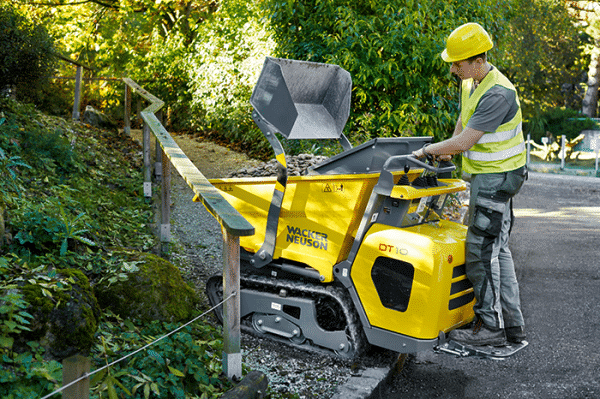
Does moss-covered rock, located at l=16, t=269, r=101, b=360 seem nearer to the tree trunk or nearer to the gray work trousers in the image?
the gray work trousers

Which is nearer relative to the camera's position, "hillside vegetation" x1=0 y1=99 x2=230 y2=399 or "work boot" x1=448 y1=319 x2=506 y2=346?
"hillside vegetation" x1=0 y1=99 x2=230 y2=399

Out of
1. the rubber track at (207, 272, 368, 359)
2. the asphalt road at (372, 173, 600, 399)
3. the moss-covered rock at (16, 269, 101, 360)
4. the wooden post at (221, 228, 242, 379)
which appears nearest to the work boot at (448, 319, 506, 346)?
the asphalt road at (372, 173, 600, 399)

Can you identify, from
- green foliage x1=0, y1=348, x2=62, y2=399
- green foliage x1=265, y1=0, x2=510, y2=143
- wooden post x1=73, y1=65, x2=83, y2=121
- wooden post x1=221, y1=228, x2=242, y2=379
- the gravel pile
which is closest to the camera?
green foliage x1=0, y1=348, x2=62, y2=399

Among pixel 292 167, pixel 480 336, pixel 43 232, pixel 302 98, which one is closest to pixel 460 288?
pixel 480 336

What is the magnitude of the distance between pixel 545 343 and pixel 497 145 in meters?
2.10

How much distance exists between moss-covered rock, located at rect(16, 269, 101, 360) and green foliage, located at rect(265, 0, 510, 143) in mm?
5932

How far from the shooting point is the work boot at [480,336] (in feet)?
12.5

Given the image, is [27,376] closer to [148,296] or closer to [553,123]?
[148,296]

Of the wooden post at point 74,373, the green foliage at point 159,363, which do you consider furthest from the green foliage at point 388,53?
the wooden post at point 74,373

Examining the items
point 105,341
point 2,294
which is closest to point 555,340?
point 105,341

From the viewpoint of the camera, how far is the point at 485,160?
12.7 feet

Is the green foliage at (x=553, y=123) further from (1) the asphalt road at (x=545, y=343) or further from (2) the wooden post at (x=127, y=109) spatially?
(2) the wooden post at (x=127, y=109)

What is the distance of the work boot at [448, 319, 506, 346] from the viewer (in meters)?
3.82

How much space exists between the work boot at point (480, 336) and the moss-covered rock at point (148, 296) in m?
1.90
